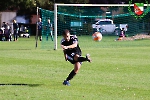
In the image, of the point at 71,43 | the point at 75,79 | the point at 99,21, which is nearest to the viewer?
the point at 71,43

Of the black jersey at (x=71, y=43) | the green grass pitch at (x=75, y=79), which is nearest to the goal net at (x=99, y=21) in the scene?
the green grass pitch at (x=75, y=79)

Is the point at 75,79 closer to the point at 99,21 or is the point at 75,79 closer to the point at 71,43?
the point at 71,43

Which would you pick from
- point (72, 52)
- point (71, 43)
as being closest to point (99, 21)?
point (72, 52)

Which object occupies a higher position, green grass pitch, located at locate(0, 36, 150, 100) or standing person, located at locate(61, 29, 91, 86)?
standing person, located at locate(61, 29, 91, 86)

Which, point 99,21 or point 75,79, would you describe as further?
point 99,21

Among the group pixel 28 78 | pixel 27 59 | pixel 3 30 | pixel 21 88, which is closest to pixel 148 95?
pixel 21 88

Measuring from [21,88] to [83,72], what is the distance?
4.16 m

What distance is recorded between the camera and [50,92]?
12.3m

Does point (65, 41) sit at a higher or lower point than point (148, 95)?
higher

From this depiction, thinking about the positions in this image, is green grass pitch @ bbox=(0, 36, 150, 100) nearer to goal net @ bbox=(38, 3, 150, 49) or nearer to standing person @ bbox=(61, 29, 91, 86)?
standing person @ bbox=(61, 29, 91, 86)

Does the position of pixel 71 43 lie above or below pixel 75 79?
above

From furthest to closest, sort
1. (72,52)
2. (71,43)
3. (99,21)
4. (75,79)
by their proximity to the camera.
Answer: (99,21) → (75,79) → (72,52) → (71,43)

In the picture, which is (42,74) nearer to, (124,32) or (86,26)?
(86,26)

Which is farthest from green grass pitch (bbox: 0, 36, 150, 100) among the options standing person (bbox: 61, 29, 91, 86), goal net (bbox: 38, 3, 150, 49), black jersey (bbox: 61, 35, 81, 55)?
goal net (bbox: 38, 3, 150, 49)
